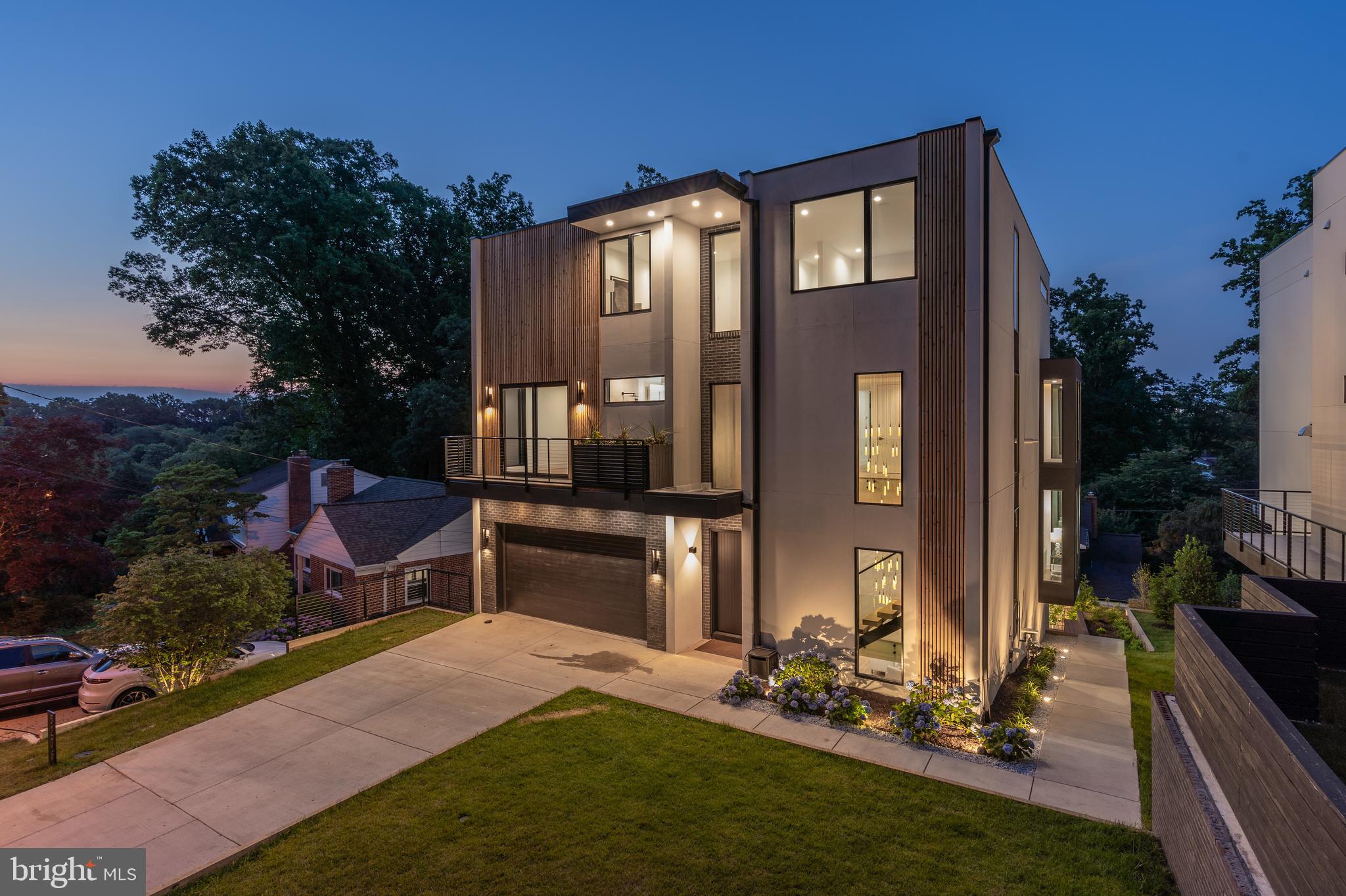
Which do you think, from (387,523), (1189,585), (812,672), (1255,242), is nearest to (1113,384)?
(1255,242)

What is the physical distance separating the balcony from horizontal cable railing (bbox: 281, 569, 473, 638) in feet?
50.9

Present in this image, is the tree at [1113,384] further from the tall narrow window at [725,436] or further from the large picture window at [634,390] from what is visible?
the large picture window at [634,390]

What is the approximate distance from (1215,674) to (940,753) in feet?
13.0

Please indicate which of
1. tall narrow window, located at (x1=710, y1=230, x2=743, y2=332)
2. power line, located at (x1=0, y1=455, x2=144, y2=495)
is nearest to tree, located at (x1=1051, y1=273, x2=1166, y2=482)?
tall narrow window, located at (x1=710, y1=230, x2=743, y2=332)

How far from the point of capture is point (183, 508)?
20.3m

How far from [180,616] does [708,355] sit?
10.4 meters

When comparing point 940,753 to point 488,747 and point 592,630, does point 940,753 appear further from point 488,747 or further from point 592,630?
point 592,630

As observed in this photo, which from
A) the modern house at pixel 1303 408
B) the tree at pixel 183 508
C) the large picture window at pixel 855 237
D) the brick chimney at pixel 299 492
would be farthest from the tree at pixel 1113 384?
the tree at pixel 183 508

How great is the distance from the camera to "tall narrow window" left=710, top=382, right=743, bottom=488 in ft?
38.4

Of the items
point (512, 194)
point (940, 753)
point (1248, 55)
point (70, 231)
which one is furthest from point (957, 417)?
point (1248, 55)

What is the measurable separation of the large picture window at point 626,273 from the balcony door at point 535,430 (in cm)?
230

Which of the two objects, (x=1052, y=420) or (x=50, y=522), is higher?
(x=1052, y=420)

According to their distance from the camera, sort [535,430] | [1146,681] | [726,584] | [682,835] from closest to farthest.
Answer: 1. [682,835]
2. [1146,681]
3. [726,584]
4. [535,430]

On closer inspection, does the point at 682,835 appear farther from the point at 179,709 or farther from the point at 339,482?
the point at 339,482
